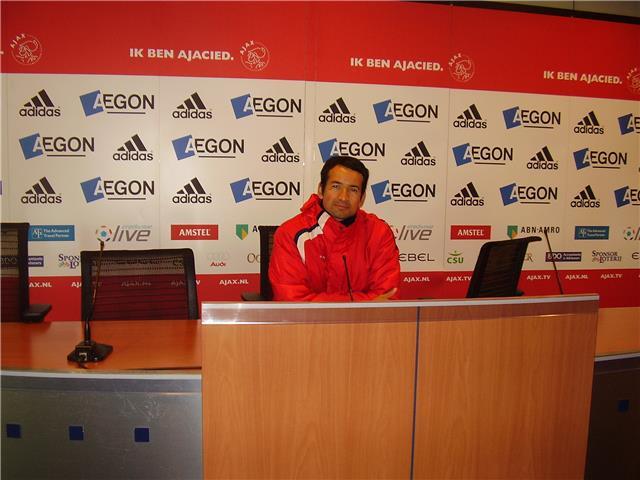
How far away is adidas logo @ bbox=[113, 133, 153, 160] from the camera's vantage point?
3.42 meters

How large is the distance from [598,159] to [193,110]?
3.43m

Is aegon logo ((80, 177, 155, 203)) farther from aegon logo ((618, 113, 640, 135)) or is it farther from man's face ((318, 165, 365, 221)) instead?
aegon logo ((618, 113, 640, 135))

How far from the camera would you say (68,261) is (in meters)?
3.43

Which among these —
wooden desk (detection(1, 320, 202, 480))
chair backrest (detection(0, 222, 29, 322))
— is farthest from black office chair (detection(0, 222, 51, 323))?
wooden desk (detection(1, 320, 202, 480))

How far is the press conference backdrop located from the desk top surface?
1.64 m

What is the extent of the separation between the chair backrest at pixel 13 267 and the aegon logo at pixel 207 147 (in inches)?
56.7

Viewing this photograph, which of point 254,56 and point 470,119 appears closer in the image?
point 254,56

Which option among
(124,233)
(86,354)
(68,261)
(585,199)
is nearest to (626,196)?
(585,199)

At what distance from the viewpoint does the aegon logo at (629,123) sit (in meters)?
4.07

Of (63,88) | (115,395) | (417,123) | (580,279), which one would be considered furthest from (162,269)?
(580,279)

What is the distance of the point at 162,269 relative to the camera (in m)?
2.23

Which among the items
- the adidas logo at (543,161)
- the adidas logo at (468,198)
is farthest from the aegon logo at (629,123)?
the adidas logo at (468,198)

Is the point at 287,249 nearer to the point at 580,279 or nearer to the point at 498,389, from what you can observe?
the point at 498,389

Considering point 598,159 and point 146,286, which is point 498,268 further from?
point 598,159
